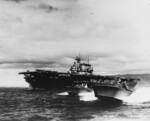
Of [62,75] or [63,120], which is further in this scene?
[62,75]

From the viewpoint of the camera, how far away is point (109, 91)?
4919 cm

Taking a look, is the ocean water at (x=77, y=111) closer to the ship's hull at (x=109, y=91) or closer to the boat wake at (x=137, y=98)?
the boat wake at (x=137, y=98)

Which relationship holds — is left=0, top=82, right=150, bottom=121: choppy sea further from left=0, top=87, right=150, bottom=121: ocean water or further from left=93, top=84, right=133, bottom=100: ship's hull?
left=93, top=84, right=133, bottom=100: ship's hull

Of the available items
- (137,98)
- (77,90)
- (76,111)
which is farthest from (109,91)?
(77,90)

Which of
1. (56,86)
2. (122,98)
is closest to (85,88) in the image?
(122,98)

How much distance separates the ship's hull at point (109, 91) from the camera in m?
49.0

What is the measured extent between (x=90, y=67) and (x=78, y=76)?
1549 centimetres

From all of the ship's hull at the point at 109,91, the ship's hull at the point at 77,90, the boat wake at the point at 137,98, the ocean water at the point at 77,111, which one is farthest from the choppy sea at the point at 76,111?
the ship's hull at the point at 109,91

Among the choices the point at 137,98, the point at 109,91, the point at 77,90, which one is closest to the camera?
the point at 109,91

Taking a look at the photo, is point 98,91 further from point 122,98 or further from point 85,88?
point 85,88

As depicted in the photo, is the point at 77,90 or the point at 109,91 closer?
the point at 109,91

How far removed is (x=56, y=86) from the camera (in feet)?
313

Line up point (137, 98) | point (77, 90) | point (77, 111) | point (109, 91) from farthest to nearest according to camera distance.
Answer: point (77, 90), point (137, 98), point (109, 91), point (77, 111)

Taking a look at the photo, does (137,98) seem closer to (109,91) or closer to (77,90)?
(77,90)
